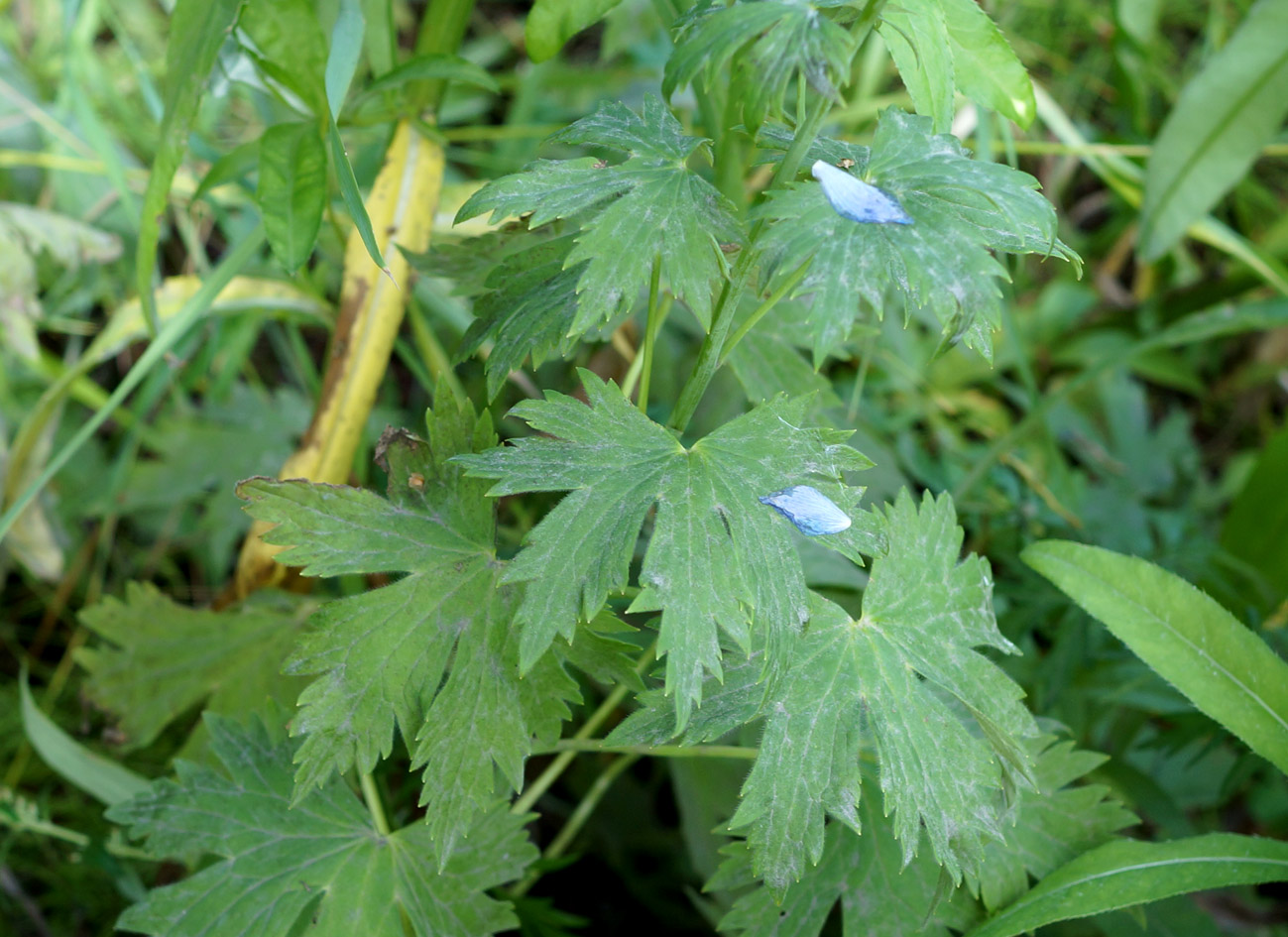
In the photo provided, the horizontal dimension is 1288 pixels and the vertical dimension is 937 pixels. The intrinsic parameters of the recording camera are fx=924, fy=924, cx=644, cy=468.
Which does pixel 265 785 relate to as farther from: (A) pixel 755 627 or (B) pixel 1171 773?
(B) pixel 1171 773

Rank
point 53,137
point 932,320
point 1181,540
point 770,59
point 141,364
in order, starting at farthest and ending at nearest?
point 932,320
point 53,137
point 1181,540
point 141,364
point 770,59

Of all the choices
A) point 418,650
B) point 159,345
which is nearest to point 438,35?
point 159,345

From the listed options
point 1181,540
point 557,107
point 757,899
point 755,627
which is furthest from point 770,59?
point 557,107

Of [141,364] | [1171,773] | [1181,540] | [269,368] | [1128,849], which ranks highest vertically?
[141,364]

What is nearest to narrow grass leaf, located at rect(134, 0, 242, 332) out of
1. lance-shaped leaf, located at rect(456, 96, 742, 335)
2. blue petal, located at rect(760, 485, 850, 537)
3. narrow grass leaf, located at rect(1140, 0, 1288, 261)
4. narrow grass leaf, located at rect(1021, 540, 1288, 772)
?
lance-shaped leaf, located at rect(456, 96, 742, 335)

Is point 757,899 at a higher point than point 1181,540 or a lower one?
higher

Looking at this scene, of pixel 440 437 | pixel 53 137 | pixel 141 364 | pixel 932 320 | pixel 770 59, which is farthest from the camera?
pixel 932 320

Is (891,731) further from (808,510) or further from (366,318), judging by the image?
(366,318)
